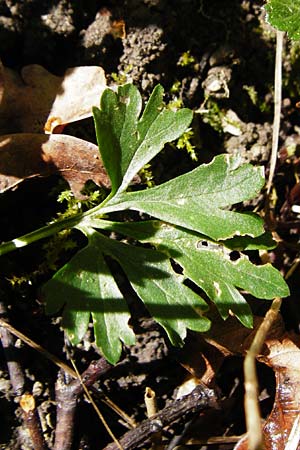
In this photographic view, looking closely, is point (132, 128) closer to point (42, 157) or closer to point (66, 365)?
point (42, 157)

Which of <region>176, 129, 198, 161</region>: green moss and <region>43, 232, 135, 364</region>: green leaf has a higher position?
<region>176, 129, 198, 161</region>: green moss

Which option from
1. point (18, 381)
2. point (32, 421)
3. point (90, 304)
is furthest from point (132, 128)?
point (32, 421)

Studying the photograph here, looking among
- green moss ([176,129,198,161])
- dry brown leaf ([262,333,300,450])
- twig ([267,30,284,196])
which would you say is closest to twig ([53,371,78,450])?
dry brown leaf ([262,333,300,450])

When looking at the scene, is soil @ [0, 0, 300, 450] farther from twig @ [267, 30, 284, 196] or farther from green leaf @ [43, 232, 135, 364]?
green leaf @ [43, 232, 135, 364]

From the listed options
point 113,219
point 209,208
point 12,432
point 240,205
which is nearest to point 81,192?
point 113,219

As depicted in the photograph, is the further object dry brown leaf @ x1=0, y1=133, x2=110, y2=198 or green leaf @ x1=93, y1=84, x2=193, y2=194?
dry brown leaf @ x1=0, y1=133, x2=110, y2=198

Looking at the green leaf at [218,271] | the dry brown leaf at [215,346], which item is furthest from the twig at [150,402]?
the green leaf at [218,271]

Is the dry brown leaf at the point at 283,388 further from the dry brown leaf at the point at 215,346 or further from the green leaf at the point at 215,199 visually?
the green leaf at the point at 215,199
